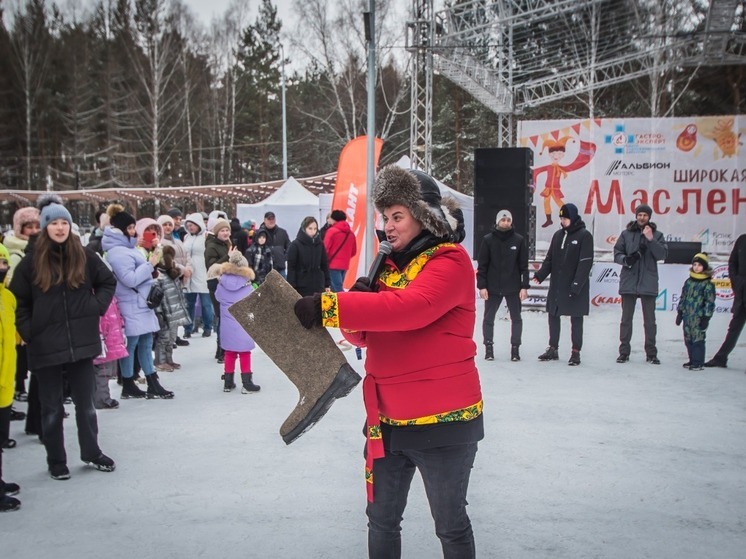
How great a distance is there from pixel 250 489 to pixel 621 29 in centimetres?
2167

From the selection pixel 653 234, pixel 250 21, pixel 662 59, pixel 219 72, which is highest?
pixel 250 21

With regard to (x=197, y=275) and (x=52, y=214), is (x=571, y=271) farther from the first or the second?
(x=52, y=214)

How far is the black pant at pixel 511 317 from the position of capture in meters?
7.55

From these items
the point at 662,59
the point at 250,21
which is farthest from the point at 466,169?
the point at 250,21

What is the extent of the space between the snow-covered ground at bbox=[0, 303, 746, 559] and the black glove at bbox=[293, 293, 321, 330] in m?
1.36

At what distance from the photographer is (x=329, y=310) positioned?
6.64 ft

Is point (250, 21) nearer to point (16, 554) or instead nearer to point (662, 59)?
point (662, 59)

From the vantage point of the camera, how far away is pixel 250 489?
3.69 metres

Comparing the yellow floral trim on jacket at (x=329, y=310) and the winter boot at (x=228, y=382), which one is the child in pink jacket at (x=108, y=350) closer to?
the winter boot at (x=228, y=382)

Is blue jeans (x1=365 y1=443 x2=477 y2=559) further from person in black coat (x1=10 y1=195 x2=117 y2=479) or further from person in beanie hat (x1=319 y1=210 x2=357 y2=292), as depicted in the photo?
person in beanie hat (x1=319 y1=210 x2=357 y2=292)

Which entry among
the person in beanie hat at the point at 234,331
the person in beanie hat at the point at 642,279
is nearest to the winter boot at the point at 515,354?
the person in beanie hat at the point at 642,279

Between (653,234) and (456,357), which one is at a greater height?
(653,234)

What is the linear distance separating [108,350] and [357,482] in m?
2.55

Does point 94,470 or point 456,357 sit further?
point 94,470
